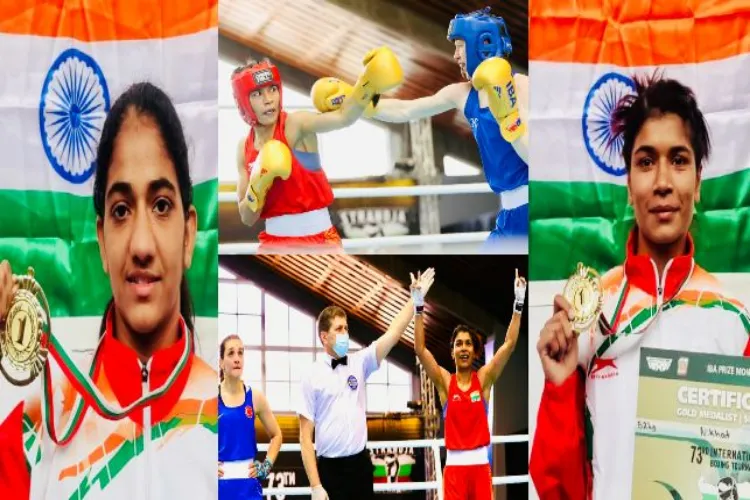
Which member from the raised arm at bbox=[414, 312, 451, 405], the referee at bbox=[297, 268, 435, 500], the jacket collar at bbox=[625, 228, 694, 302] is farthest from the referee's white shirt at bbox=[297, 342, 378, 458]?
the jacket collar at bbox=[625, 228, 694, 302]

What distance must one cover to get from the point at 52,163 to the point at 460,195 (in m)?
1.28

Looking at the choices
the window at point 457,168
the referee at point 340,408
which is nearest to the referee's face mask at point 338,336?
the referee at point 340,408

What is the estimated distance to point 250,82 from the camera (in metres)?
3.76

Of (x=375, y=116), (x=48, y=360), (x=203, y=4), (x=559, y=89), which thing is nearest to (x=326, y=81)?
(x=375, y=116)

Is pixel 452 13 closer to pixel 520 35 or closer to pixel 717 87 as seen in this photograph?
pixel 520 35

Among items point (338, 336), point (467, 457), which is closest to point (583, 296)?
point (467, 457)

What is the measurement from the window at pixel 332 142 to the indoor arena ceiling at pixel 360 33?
0.11 meters

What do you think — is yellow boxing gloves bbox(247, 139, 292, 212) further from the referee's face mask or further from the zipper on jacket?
the zipper on jacket

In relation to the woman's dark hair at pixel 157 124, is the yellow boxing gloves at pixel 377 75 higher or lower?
higher

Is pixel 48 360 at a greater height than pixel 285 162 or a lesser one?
lesser

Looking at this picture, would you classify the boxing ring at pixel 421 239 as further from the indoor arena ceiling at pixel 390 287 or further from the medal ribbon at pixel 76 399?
the medal ribbon at pixel 76 399

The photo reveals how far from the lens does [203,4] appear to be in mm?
3762

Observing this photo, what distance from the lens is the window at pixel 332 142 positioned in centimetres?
381

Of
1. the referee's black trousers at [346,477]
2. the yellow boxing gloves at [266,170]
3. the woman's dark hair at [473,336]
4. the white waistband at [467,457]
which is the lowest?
the referee's black trousers at [346,477]
